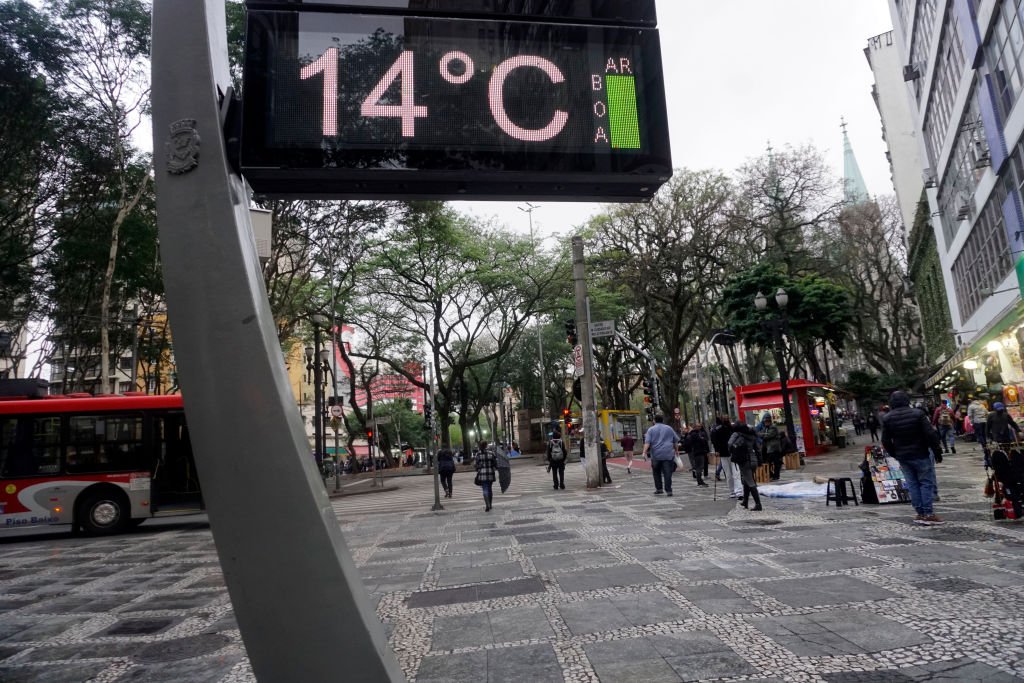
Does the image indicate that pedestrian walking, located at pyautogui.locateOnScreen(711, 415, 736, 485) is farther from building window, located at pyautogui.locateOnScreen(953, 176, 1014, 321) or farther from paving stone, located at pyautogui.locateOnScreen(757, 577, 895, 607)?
building window, located at pyautogui.locateOnScreen(953, 176, 1014, 321)

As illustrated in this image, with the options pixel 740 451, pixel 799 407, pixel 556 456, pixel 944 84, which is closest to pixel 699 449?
pixel 556 456

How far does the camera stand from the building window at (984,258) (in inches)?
736

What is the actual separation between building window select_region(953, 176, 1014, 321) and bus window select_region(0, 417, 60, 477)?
24.1 meters

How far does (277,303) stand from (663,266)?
1611 cm

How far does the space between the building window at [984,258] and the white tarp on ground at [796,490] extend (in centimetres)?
1105

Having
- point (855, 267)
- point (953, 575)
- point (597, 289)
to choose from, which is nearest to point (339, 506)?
point (953, 575)

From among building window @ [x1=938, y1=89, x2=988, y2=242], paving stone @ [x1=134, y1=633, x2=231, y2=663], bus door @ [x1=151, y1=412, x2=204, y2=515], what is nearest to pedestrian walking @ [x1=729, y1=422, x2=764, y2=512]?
paving stone @ [x1=134, y1=633, x2=231, y2=663]

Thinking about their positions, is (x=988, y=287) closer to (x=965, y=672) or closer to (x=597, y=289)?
(x=597, y=289)

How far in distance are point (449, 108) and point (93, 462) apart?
1458 centimetres

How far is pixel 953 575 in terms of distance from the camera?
17.2 feet

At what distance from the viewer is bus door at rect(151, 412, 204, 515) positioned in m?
14.0

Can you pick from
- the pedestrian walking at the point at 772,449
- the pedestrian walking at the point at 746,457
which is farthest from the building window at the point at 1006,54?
the pedestrian walking at the point at 746,457

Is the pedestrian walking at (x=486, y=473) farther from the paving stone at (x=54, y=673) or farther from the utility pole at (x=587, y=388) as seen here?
the paving stone at (x=54, y=673)

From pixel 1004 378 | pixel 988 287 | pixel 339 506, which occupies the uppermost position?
pixel 988 287
